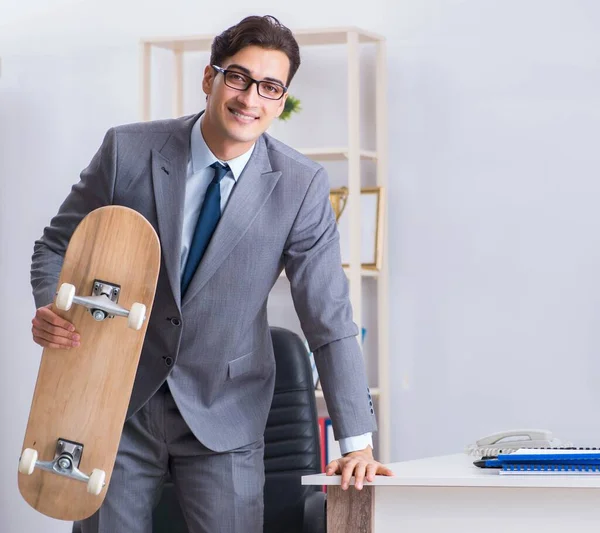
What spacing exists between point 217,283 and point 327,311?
7.9 inches

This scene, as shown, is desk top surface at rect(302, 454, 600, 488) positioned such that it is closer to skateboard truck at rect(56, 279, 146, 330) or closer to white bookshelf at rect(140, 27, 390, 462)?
skateboard truck at rect(56, 279, 146, 330)

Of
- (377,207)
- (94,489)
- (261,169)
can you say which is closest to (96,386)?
(94,489)

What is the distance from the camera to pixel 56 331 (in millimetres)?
1618

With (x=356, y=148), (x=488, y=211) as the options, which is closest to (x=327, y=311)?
(x=356, y=148)

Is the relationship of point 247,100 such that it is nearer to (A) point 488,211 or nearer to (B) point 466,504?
(B) point 466,504

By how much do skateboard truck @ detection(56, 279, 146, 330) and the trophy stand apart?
1.63m

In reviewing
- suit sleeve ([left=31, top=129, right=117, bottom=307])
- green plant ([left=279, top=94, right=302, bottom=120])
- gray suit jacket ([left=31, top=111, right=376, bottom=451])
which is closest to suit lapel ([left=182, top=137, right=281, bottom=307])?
gray suit jacket ([left=31, top=111, right=376, bottom=451])

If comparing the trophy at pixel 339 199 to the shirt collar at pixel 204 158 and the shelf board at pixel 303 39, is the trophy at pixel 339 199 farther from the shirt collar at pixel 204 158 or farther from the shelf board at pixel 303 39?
the shirt collar at pixel 204 158

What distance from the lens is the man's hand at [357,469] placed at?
57.9 inches

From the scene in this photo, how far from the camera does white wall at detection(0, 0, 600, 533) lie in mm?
3049

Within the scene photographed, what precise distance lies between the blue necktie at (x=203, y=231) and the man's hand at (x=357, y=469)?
413mm

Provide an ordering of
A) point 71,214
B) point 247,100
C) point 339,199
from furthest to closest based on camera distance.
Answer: point 339,199 → point 71,214 → point 247,100

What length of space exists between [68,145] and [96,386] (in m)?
2.09

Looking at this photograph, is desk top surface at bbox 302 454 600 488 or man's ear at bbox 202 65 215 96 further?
man's ear at bbox 202 65 215 96
